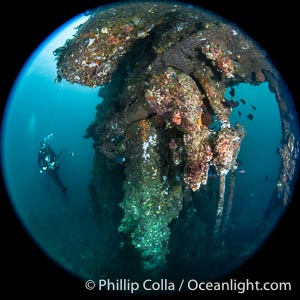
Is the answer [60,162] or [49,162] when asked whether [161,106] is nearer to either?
[60,162]

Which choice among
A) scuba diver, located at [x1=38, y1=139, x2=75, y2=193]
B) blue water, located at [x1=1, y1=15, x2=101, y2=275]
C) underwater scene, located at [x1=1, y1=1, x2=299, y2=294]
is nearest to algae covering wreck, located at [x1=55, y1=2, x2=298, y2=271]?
underwater scene, located at [x1=1, y1=1, x2=299, y2=294]

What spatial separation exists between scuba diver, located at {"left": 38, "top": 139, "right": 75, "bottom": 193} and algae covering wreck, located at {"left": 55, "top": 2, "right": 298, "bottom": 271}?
926 mm

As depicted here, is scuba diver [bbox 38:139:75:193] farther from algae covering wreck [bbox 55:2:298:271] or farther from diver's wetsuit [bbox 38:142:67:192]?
algae covering wreck [bbox 55:2:298:271]

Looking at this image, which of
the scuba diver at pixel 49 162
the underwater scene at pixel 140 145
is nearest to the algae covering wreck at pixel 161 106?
the underwater scene at pixel 140 145

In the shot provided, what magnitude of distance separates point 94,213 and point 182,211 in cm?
218

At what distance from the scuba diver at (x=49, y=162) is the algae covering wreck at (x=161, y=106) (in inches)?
36.4

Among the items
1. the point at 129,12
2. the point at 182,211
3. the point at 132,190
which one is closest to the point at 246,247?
the point at 182,211

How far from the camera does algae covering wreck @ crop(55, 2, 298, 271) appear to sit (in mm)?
5422

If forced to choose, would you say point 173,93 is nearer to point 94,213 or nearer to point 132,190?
point 132,190

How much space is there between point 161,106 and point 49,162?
2847mm

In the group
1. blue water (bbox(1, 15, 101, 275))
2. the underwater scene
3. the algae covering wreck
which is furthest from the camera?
blue water (bbox(1, 15, 101, 275))

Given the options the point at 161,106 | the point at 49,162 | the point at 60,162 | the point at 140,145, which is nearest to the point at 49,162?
the point at 49,162

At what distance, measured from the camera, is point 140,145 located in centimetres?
581

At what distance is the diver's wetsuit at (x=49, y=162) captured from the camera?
591 centimetres
